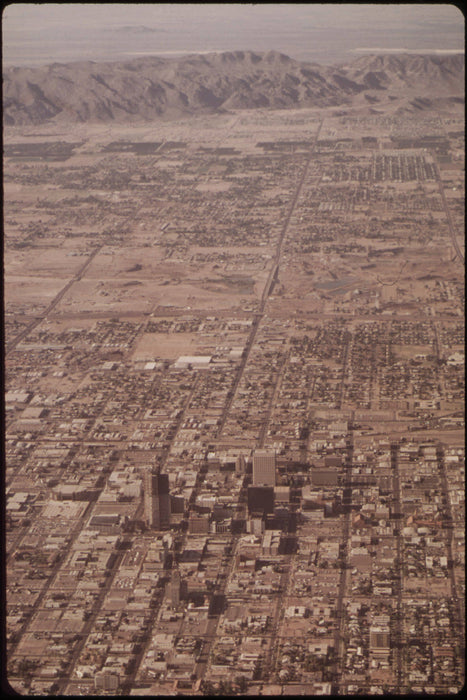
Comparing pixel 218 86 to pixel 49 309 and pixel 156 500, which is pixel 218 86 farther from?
pixel 156 500

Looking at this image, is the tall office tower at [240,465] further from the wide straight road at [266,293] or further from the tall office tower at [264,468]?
the wide straight road at [266,293]

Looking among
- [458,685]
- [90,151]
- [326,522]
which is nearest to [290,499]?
[326,522]

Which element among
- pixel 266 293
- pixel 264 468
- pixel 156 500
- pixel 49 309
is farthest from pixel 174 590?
pixel 266 293

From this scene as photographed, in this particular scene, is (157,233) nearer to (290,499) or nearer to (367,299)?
(367,299)

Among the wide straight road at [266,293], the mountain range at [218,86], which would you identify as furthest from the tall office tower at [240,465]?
the mountain range at [218,86]

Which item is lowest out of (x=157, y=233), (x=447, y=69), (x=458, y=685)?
(x=458, y=685)
